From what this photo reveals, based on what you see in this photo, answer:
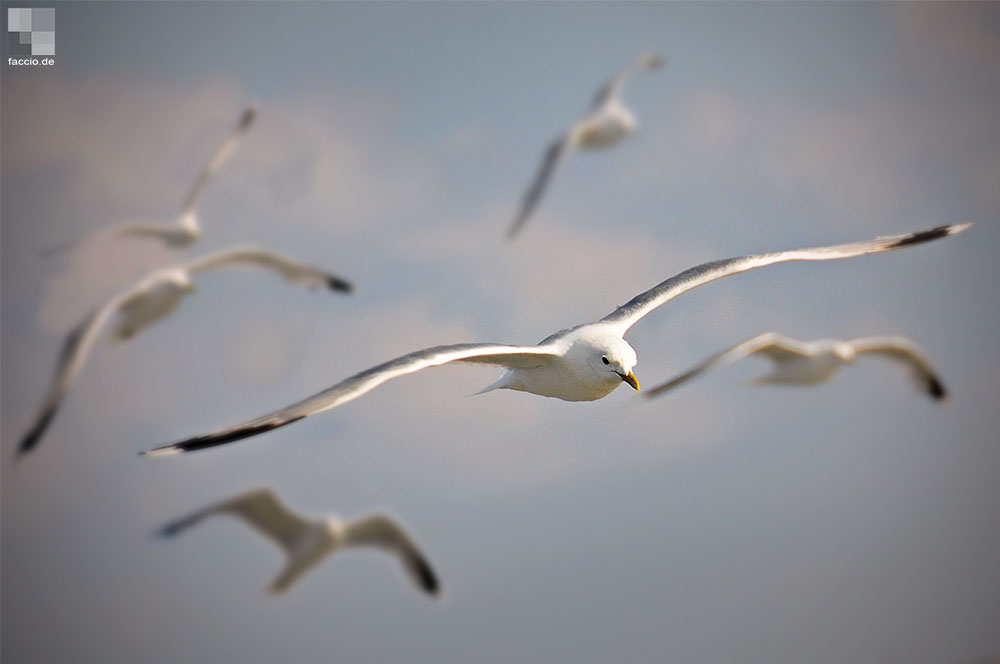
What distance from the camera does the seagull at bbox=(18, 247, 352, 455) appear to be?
7625 mm

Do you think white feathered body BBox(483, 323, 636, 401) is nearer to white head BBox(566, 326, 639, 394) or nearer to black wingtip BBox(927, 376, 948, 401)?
white head BBox(566, 326, 639, 394)

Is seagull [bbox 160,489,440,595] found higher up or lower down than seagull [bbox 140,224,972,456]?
lower down

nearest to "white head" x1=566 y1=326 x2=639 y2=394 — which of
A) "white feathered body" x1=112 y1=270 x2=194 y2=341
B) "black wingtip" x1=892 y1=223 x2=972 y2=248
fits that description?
"black wingtip" x1=892 y1=223 x2=972 y2=248

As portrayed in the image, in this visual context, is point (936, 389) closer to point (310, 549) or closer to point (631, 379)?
point (310, 549)

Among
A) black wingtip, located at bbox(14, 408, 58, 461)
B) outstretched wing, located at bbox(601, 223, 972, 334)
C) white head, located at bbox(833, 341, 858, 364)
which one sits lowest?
black wingtip, located at bbox(14, 408, 58, 461)

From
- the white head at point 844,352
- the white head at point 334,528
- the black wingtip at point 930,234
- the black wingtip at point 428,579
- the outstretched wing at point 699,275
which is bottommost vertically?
the black wingtip at point 428,579

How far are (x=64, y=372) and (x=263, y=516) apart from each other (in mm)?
2032

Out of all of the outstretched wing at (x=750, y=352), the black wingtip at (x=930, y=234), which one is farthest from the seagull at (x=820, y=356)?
the black wingtip at (x=930, y=234)

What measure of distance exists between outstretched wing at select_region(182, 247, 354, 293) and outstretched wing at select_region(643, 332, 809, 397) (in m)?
2.83

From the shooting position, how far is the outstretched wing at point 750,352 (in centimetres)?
605

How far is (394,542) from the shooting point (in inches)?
366

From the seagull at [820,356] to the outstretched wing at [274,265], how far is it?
286cm

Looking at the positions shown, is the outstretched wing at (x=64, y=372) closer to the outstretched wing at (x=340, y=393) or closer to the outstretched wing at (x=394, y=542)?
the outstretched wing at (x=394, y=542)

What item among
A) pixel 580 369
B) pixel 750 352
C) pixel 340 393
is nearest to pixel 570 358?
pixel 580 369
